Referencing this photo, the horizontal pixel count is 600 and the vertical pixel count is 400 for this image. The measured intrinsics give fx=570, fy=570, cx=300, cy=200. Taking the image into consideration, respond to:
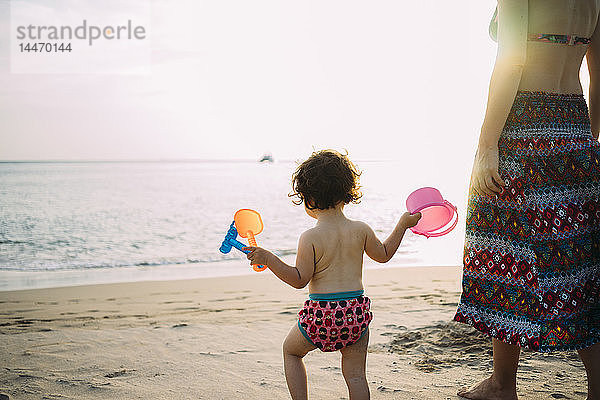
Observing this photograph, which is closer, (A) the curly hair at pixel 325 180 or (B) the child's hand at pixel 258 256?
(B) the child's hand at pixel 258 256

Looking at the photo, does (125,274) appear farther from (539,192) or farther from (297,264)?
(539,192)

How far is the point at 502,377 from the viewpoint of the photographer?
269 centimetres

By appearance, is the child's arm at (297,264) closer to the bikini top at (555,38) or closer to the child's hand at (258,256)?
the child's hand at (258,256)

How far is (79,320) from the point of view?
4.99 meters

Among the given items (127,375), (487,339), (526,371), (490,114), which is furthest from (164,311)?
(490,114)

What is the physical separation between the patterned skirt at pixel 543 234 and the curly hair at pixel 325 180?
65cm

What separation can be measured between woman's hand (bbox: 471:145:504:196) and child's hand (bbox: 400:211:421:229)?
A: 1.12ft

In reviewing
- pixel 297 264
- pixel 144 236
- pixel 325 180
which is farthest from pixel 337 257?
pixel 144 236

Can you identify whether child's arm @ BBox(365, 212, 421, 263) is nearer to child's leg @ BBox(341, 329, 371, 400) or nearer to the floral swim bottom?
the floral swim bottom

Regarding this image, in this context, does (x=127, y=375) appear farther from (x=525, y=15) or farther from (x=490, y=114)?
(x=525, y=15)

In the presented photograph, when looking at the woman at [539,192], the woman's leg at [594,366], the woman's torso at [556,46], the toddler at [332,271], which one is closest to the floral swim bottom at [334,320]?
the toddler at [332,271]

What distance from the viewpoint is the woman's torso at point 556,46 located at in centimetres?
244

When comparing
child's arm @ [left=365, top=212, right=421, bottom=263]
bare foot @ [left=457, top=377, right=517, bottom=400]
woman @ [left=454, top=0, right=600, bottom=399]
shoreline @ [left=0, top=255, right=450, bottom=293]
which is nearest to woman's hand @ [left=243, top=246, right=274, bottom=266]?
child's arm @ [left=365, top=212, right=421, bottom=263]

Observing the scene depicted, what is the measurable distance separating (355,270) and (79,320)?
137 inches
